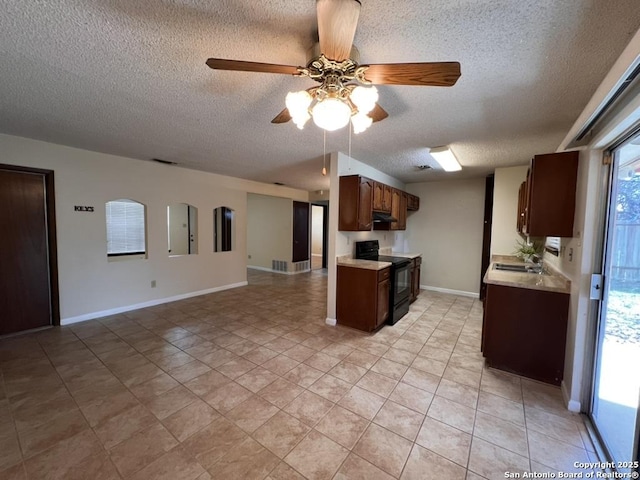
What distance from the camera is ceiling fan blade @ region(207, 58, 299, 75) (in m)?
1.21

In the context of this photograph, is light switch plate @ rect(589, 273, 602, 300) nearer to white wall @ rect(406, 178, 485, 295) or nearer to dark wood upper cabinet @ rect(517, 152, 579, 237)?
dark wood upper cabinet @ rect(517, 152, 579, 237)

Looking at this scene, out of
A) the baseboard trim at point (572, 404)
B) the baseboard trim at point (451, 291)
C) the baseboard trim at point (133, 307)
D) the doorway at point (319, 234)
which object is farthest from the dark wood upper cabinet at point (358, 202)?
the doorway at point (319, 234)

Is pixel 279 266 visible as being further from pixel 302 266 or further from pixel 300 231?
pixel 300 231

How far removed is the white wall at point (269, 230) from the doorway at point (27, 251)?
450 cm

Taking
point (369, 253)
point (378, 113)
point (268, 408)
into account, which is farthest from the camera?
point (369, 253)

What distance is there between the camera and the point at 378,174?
4734mm

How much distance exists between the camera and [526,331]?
8.10 feet

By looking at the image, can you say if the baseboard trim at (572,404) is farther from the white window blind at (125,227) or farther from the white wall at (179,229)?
the white window blind at (125,227)

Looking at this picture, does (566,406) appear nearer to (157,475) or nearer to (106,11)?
(157,475)

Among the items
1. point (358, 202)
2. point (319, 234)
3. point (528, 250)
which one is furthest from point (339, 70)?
point (319, 234)

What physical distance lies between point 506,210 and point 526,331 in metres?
2.58

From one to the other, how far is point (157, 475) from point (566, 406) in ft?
9.84

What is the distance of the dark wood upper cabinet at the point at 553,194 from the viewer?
2232 mm

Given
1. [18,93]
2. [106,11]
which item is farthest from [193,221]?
[106,11]
